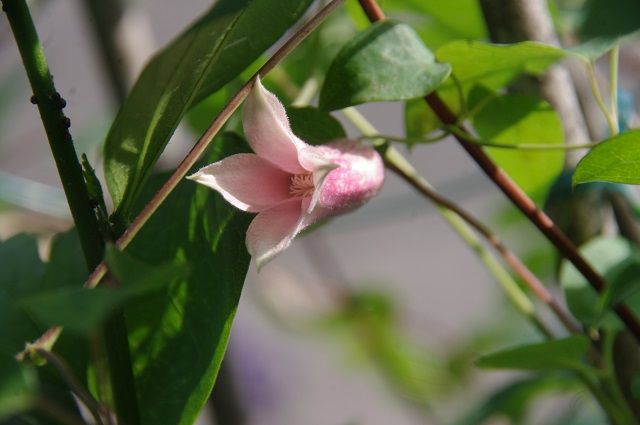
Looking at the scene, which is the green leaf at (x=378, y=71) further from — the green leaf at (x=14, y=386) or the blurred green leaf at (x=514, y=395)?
the blurred green leaf at (x=514, y=395)

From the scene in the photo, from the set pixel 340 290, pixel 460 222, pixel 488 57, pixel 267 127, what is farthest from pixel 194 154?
pixel 340 290

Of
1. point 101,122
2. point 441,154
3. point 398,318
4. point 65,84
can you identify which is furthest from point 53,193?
point 441,154

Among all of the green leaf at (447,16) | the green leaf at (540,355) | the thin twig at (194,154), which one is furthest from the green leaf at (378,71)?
the green leaf at (447,16)

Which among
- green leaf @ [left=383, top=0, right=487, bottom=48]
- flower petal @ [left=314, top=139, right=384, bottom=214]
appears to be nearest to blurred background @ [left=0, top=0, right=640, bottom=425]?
green leaf @ [left=383, top=0, right=487, bottom=48]

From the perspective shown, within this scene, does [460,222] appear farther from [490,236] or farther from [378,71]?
[378,71]

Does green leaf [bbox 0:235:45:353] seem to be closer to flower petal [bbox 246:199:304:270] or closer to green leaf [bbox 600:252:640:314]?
flower petal [bbox 246:199:304:270]
